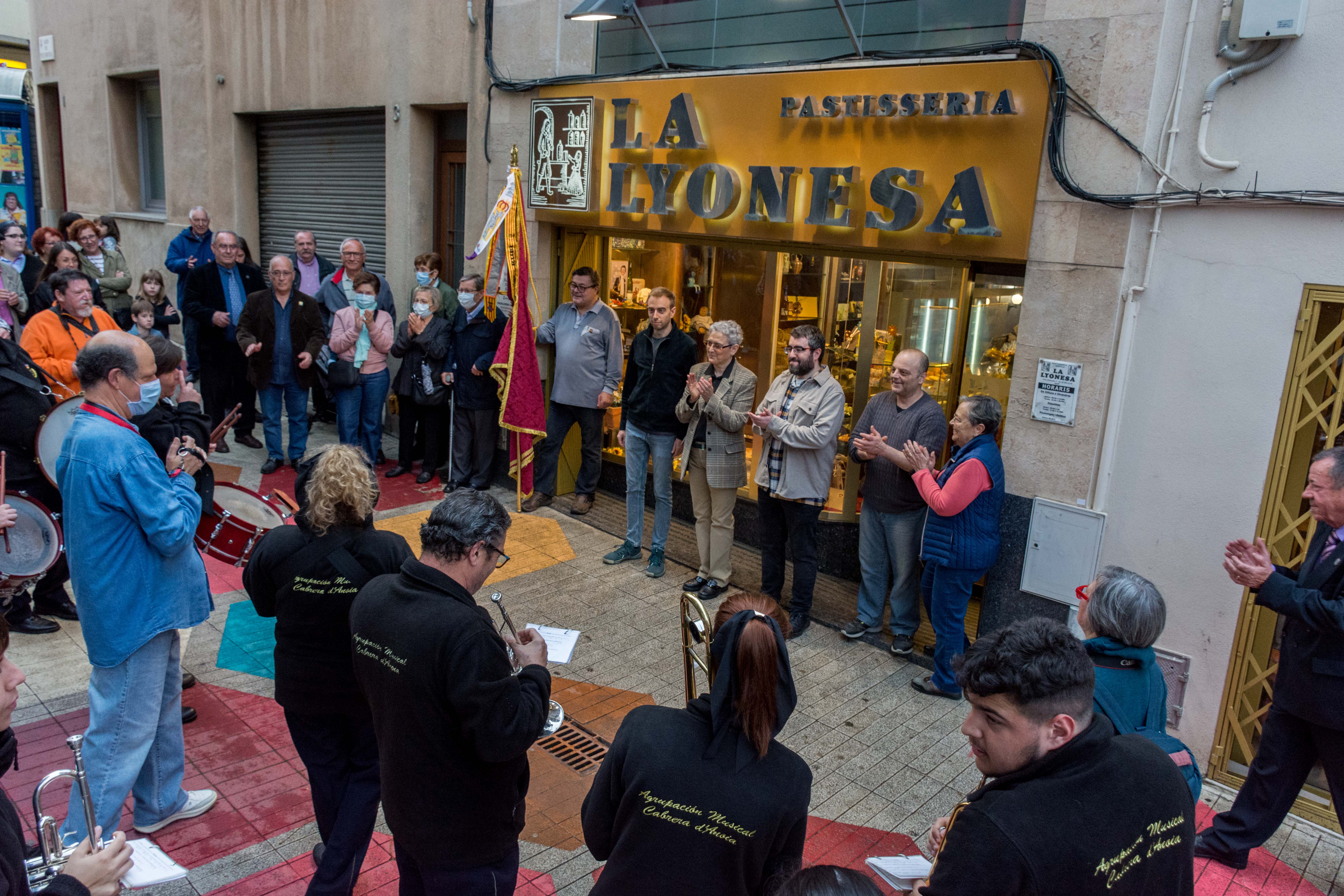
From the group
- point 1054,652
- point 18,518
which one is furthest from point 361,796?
point 18,518

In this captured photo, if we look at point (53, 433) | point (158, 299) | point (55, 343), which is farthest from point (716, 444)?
point (158, 299)

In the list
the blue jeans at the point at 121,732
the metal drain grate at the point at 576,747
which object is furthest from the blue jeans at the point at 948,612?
the blue jeans at the point at 121,732

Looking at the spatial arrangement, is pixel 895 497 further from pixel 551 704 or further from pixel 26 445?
pixel 26 445

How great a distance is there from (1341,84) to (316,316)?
825 cm

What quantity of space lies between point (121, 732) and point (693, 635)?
2.52 metres

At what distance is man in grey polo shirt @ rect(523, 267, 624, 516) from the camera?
840 cm

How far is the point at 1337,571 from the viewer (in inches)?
155

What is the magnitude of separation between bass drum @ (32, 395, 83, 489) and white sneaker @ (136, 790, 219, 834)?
6.82ft

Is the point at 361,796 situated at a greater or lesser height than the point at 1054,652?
lesser

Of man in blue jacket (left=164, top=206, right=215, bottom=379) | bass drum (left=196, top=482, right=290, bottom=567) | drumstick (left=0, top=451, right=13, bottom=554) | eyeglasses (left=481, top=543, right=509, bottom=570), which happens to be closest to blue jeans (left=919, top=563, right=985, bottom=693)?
eyeglasses (left=481, top=543, right=509, bottom=570)

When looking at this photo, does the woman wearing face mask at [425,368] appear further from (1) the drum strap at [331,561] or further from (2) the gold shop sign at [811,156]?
(1) the drum strap at [331,561]

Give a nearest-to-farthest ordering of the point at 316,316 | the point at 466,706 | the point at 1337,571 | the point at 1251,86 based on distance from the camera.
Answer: the point at 466,706
the point at 1337,571
the point at 1251,86
the point at 316,316

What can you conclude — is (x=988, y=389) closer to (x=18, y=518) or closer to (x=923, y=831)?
(x=923, y=831)

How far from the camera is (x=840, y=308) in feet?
24.9
